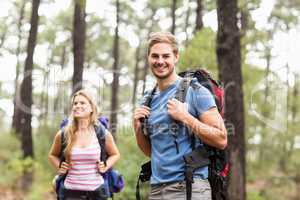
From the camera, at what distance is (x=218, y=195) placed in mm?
3730

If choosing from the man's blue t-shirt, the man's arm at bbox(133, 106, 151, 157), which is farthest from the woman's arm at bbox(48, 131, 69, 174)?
the man's blue t-shirt

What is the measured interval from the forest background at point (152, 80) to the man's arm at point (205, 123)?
3396mm

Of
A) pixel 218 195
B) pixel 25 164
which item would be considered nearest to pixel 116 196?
pixel 25 164

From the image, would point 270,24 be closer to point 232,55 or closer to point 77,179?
point 232,55

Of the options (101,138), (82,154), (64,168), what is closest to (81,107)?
(101,138)

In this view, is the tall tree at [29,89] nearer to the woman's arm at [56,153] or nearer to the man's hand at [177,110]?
the woman's arm at [56,153]

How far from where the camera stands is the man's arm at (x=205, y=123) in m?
3.52

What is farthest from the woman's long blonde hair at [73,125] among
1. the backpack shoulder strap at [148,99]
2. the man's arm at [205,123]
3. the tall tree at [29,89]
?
the tall tree at [29,89]

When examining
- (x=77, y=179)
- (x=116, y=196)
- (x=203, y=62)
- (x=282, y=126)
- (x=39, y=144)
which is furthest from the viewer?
(x=282, y=126)

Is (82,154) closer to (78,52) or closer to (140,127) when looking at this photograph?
(140,127)

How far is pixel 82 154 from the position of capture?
5.52 m

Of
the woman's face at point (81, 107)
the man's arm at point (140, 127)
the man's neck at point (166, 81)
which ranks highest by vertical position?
the man's neck at point (166, 81)

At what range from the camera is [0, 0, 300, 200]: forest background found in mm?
8953

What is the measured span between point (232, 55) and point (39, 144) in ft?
51.2
